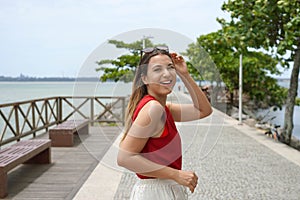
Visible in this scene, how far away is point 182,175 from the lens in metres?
1.38

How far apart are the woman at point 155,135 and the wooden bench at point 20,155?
287 centimetres

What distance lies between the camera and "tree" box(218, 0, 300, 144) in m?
7.52

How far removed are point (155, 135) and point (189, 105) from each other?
1.01 ft

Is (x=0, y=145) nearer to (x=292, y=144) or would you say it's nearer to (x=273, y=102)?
(x=292, y=144)

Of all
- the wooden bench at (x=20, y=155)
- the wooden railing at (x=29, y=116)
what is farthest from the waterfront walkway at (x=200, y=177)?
the wooden railing at (x=29, y=116)

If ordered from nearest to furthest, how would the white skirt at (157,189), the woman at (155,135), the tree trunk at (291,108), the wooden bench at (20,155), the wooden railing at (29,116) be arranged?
the woman at (155,135) → the white skirt at (157,189) → the wooden bench at (20,155) → the wooden railing at (29,116) → the tree trunk at (291,108)

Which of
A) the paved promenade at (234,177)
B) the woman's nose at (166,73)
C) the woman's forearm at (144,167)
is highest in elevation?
the woman's nose at (166,73)

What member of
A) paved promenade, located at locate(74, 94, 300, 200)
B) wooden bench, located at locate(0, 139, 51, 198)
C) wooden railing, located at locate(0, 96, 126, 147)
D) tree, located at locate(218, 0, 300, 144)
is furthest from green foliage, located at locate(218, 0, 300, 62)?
wooden bench, located at locate(0, 139, 51, 198)

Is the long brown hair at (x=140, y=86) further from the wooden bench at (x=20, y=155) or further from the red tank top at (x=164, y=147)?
the wooden bench at (x=20, y=155)

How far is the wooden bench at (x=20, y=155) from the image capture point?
4004mm

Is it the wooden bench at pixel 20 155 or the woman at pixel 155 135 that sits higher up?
the woman at pixel 155 135

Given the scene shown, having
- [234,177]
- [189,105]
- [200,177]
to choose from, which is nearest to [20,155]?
[200,177]

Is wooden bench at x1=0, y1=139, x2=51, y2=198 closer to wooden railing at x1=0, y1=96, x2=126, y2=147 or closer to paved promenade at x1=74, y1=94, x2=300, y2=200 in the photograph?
wooden railing at x1=0, y1=96, x2=126, y2=147

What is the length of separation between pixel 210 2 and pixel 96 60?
235cm
